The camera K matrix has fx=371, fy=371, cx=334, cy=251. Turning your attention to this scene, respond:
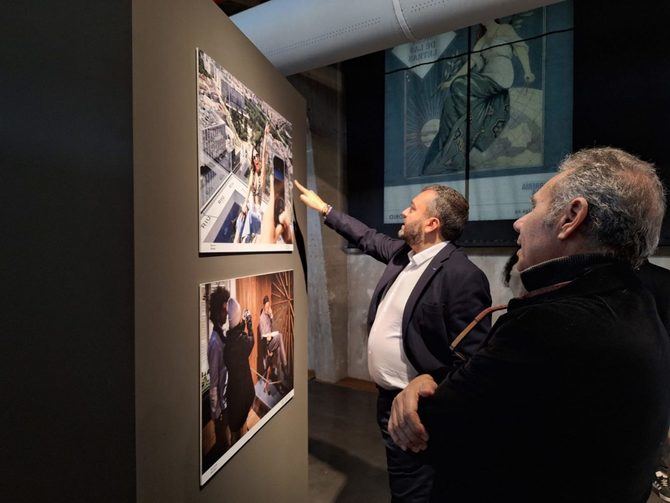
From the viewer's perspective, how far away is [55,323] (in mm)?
785

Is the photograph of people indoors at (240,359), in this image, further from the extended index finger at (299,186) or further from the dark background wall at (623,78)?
the dark background wall at (623,78)

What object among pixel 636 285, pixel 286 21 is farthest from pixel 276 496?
pixel 286 21

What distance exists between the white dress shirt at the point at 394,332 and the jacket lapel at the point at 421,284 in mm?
48

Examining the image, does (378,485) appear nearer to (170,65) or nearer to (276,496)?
(276,496)

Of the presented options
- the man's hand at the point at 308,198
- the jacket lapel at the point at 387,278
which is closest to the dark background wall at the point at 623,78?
the jacket lapel at the point at 387,278

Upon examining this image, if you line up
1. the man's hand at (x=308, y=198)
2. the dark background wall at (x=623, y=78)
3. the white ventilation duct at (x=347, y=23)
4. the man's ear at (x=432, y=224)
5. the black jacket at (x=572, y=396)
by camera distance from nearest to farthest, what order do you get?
1. the black jacket at (x=572, y=396)
2. the man's hand at (x=308, y=198)
3. the man's ear at (x=432, y=224)
4. the white ventilation duct at (x=347, y=23)
5. the dark background wall at (x=623, y=78)

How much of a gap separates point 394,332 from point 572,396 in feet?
3.39

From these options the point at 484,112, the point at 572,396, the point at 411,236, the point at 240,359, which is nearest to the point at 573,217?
the point at 572,396

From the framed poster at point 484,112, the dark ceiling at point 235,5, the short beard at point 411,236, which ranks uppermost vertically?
the dark ceiling at point 235,5

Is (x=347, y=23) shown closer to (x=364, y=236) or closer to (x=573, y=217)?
(x=364, y=236)

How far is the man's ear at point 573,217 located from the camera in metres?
0.75

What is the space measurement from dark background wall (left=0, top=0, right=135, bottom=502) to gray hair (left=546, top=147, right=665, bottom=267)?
92cm

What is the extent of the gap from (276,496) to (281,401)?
35cm

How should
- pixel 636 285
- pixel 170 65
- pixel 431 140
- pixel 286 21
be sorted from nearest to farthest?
pixel 636 285, pixel 170 65, pixel 286 21, pixel 431 140
